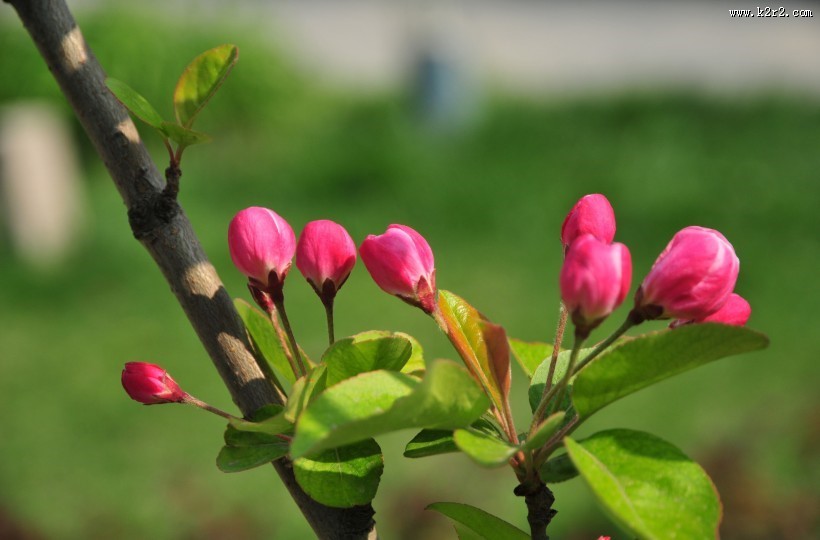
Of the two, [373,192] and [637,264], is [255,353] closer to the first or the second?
[637,264]

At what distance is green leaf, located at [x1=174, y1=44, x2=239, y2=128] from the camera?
0.63 metres

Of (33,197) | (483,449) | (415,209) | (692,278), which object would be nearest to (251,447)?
(483,449)

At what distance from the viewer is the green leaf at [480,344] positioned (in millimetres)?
541

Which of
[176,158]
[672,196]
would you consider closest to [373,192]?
[672,196]

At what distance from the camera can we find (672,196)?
3.95 m

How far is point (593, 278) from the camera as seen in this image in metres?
0.49

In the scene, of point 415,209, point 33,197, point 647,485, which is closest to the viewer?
point 647,485

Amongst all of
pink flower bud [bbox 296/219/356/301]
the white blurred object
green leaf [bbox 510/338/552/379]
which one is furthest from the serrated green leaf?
the white blurred object

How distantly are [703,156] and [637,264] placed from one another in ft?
3.44

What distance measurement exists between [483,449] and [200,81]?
31cm

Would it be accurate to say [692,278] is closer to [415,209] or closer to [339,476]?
[339,476]

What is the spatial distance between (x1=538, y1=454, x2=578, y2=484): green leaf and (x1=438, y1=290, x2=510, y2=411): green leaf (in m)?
0.04

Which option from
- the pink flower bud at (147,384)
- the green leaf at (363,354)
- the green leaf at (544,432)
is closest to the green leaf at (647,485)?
the green leaf at (544,432)

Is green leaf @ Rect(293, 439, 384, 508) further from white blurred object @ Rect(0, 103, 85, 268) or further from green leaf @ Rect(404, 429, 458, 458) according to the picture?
white blurred object @ Rect(0, 103, 85, 268)
